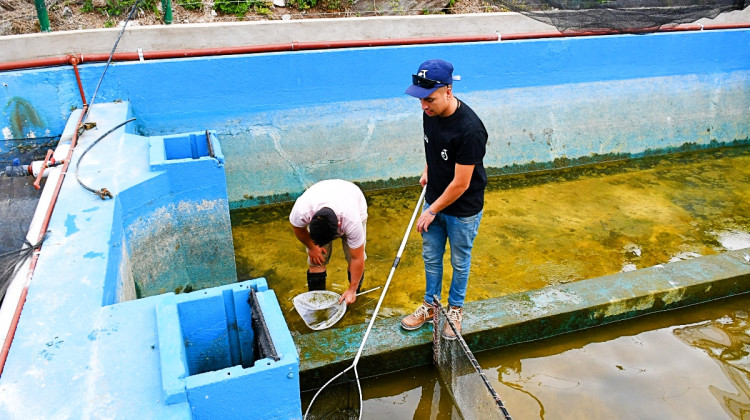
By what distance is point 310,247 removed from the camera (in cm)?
419

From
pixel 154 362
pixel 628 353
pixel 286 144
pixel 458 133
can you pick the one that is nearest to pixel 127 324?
pixel 154 362

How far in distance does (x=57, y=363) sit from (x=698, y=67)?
28.2 ft

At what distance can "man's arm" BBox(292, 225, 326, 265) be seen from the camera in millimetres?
4086

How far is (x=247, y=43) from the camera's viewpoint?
6180 mm

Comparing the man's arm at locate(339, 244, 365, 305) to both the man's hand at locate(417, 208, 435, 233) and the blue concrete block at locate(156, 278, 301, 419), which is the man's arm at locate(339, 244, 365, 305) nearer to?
the man's hand at locate(417, 208, 435, 233)

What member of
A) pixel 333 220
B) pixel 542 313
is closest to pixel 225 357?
pixel 333 220

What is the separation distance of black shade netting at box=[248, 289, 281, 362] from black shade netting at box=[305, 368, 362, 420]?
85 cm

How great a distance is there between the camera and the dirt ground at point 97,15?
308 inches

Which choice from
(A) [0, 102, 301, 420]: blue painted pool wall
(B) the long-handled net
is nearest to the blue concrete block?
(A) [0, 102, 301, 420]: blue painted pool wall

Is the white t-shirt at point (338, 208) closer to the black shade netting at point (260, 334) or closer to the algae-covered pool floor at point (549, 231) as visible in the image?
the algae-covered pool floor at point (549, 231)

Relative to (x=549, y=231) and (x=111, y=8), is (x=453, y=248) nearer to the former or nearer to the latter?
(x=549, y=231)

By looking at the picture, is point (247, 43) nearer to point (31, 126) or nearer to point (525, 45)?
point (31, 126)

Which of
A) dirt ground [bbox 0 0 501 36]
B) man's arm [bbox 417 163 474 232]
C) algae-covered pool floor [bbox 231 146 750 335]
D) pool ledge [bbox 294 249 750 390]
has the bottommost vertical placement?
algae-covered pool floor [bbox 231 146 750 335]

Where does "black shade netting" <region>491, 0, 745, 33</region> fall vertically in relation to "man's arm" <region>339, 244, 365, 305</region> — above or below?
above
